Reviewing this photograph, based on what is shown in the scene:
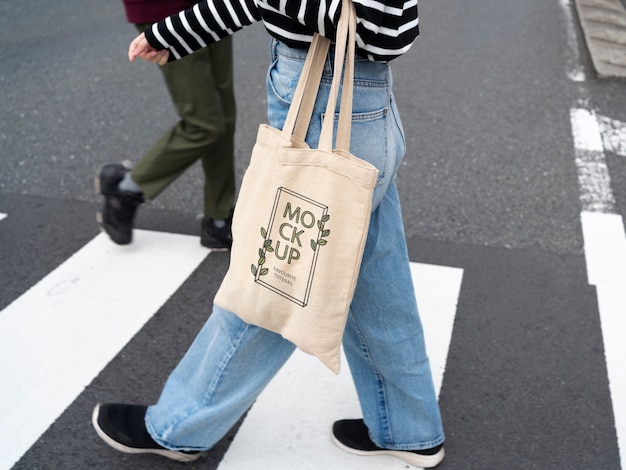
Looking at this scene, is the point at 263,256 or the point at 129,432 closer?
the point at 263,256

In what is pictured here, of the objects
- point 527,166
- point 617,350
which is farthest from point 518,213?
point 617,350

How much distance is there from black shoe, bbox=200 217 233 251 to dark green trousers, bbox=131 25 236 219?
2.3 inches

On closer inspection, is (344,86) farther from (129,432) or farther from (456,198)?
(456,198)

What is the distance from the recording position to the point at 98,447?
2596 mm

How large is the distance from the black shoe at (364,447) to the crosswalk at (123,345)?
3 centimetres

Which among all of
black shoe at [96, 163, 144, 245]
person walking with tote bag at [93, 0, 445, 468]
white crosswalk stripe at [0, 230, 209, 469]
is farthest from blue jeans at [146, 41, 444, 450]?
black shoe at [96, 163, 144, 245]

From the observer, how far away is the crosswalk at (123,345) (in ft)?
8.61

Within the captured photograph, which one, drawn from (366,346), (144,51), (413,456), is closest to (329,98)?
(144,51)

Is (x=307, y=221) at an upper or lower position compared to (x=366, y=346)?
upper

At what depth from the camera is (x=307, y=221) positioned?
5.88 feet

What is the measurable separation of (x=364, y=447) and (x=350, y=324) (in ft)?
1.65

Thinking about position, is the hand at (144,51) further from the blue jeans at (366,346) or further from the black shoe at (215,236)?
the black shoe at (215,236)

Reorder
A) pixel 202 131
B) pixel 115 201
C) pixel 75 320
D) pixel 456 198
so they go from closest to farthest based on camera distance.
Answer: pixel 75 320 < pixel 202 131 < pixel 115 201 < pixel 456 198

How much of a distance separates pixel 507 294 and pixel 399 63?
12.7 feet
